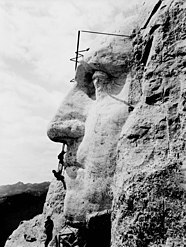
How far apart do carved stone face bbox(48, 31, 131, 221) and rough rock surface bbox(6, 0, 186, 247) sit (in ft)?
A: 0.03

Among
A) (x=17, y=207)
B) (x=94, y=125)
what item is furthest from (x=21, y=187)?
(x=94, y=125)

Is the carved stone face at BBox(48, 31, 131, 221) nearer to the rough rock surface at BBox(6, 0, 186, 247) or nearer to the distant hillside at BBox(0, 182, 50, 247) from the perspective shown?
the rough rock surface at BBox(6, 0, 186, 247)

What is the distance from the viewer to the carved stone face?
4.40 meters

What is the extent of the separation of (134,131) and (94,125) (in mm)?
804

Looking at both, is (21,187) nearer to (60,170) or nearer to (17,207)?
(17,207)

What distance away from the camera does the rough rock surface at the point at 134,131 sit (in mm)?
3461

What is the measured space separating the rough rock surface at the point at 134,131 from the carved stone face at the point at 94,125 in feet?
0.03

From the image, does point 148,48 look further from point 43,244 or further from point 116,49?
point 43,244

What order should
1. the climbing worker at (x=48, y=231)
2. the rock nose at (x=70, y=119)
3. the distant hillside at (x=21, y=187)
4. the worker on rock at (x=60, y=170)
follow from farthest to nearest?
the distant hillside at (x=21, y=187), the climbing worker at (x=48, y=231), the worker on rock at (x=60, y=170), the rock nose at (x=70, y=119)

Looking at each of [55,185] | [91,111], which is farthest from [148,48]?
[55,185]

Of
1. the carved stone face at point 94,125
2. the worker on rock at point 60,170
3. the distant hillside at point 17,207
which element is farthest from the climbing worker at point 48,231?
the distant hillside at point 17,207

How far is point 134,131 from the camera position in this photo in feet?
12.8

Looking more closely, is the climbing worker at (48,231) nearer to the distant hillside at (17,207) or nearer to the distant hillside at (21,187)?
the distant hillside at (17,207)

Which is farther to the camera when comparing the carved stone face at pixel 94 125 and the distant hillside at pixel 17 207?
the distant hillside at pixel 17 207
